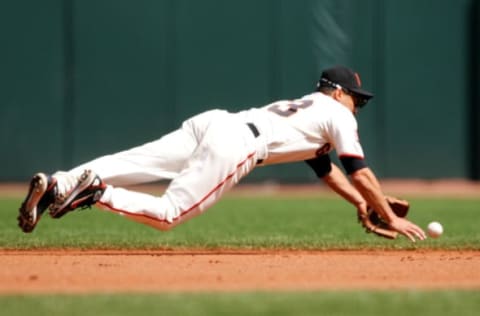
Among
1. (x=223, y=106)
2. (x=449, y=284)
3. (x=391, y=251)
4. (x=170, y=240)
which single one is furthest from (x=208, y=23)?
(x=449, y=284)

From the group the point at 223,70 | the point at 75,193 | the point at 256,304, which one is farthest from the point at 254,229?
the point at 223,70

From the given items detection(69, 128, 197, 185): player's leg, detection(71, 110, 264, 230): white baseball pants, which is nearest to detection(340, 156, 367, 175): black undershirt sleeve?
detection(71, 110, 264, 230): white baseball pants

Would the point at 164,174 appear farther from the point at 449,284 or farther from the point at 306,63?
the point at 306,63

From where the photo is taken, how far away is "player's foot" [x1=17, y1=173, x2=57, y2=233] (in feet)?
20.3

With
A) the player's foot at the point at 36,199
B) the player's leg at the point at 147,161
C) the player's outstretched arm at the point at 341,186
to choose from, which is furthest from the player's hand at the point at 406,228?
the player's foot at the point at 36,199

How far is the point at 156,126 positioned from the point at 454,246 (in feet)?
28.8

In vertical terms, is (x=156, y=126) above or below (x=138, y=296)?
below

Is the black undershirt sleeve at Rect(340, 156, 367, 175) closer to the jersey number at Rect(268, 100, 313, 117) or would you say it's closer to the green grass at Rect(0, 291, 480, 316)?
the jersey number at Rect(268, 100, 313, 117)

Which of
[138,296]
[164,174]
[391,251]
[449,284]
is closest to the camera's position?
[138,296]

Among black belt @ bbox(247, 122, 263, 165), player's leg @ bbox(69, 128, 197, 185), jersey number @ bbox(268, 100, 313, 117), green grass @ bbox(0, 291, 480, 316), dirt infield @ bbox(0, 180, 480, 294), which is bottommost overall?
dirt infield @ bbox(0, 180, 480, 294)

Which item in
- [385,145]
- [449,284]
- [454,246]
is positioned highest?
[449,284]

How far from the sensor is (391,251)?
7.61 m

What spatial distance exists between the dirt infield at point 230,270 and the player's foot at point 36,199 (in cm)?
29

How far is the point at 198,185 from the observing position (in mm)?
6410
